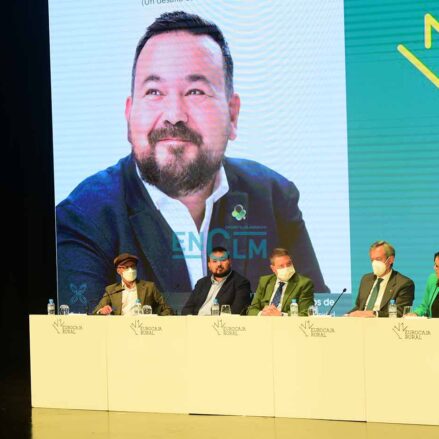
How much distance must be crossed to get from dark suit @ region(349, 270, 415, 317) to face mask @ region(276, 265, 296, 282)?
496 mm

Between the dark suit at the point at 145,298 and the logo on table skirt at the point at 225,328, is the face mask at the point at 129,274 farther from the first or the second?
the logo on table skirt at the point at 225,328

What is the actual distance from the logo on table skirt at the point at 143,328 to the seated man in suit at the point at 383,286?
1.37 metres

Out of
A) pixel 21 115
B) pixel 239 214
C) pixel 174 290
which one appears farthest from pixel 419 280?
pixel 21 115

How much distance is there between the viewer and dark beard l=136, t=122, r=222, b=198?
7.00m

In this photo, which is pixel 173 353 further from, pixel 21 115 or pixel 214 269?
pixel 21 115

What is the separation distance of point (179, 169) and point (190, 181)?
14 centimetres

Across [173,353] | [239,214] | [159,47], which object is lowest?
[173,353]

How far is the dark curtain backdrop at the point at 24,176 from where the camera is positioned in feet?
24.6

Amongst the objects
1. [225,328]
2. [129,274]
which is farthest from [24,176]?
[225,328]

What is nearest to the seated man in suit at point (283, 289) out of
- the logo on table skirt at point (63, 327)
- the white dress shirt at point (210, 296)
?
the white dress shirt at point (210, 296)

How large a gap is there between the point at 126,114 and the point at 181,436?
336 cm

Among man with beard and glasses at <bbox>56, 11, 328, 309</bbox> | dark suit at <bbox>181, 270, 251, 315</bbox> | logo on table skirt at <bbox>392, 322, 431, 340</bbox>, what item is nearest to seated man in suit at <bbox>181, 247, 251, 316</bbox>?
dark suit at <bbox>181, 270, 251, 315</bbox>

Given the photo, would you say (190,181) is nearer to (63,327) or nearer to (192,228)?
(192,228)

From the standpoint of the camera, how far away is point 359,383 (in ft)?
15.6
